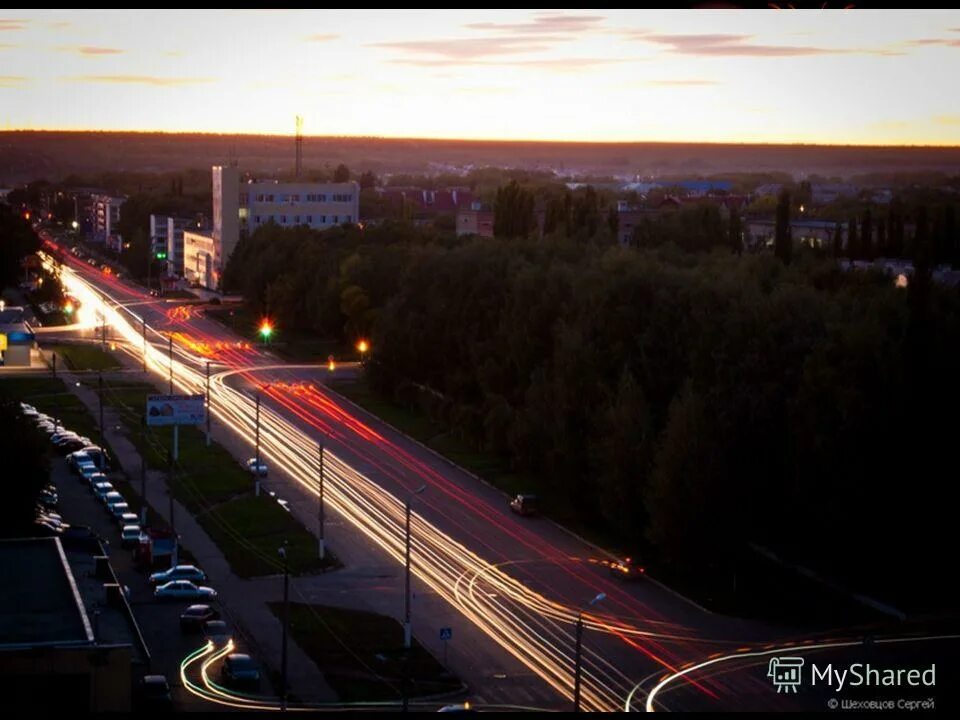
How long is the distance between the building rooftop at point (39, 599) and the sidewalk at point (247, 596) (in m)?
1.30

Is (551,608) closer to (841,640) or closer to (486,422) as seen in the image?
(841,640)

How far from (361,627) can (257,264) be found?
56.5 feet

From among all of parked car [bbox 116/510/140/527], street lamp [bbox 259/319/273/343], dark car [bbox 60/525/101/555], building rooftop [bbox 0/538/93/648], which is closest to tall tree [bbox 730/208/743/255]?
street lamp [bbox 259/319/273/343]

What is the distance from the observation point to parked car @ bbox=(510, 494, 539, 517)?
36.6 feet

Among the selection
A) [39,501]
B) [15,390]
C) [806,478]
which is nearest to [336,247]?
[15,390]

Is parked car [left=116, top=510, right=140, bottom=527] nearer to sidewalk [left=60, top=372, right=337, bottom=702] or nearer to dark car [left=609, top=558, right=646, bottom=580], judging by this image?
sidewalk [left=60, top=372, right=337, bottom=702]

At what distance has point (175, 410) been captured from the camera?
13.1m

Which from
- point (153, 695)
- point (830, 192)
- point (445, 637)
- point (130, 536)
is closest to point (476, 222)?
point (830, 192)

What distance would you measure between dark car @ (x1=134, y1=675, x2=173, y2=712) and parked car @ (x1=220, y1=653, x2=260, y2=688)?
0.37 metres

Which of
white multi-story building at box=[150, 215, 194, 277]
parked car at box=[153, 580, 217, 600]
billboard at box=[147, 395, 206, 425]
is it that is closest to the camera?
parked car at box=[153, 580, 217, 600]

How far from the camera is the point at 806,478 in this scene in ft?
30.5

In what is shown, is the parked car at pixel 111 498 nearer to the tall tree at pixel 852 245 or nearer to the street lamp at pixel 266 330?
the street lamp at pixel 266 330

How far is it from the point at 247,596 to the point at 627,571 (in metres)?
2.48

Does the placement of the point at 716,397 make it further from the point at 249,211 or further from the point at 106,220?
the point at 106,220
